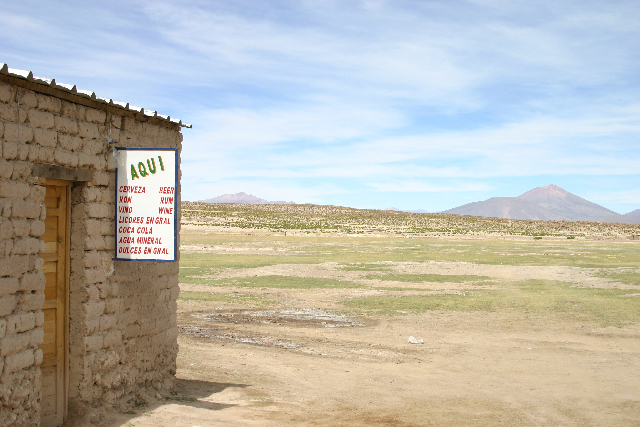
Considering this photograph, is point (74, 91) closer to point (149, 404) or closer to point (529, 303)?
point (149, 404)

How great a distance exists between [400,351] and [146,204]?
7310 millimetres

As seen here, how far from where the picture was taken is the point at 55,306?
7.41 m

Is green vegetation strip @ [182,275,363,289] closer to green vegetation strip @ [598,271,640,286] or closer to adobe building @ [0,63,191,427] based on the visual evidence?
green vegetation strip @ [598,271,640,286]

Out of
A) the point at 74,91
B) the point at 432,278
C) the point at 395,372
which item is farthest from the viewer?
the point at 432,278

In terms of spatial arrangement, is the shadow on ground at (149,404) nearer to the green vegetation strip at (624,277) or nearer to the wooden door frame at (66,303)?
the wooden door frame at (66,303)

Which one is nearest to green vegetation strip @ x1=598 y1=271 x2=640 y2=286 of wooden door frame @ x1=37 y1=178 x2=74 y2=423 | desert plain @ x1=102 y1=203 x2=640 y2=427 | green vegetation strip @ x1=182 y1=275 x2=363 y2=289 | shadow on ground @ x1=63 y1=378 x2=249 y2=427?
desert plain @ x1=102 y1=203 x2=640 y2=427

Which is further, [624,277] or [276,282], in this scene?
[624,277]

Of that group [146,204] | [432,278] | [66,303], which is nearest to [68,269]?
[66,303]

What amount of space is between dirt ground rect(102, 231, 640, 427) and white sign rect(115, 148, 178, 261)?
7.13ft

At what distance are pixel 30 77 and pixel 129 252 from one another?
2.44 meters

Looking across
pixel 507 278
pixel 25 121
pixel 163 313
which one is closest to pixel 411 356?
pixel 163 313

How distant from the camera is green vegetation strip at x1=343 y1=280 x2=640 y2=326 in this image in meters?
18.0

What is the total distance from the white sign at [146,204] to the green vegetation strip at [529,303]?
1104 cm

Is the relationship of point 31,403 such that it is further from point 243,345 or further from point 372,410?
point 243,345
